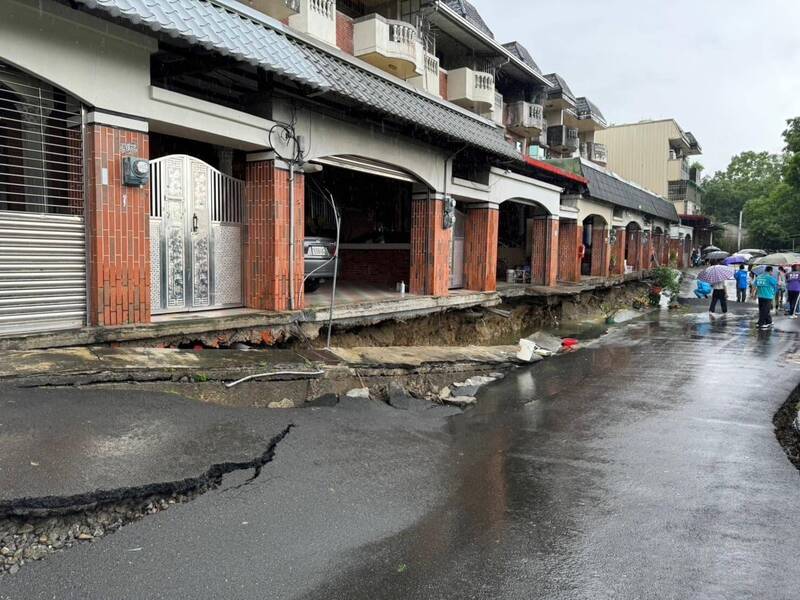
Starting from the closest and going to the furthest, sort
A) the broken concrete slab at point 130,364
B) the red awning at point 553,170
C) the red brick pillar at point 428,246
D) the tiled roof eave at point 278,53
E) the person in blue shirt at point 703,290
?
the broken concrete slab at point 130,364, the tiled roof eave at point 278,53, the red brick pillar at point 428,246, the red awning at point 553,170, the person in blue shirt at point 703,290

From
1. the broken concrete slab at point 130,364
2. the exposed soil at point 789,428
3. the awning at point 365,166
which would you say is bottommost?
the exposed soil at point 789,428

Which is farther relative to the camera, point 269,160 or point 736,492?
point 269,160

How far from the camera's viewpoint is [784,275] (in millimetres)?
20953

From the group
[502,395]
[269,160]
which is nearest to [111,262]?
[269,160]

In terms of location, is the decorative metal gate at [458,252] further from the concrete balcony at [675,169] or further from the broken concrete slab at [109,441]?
the concrete balcony at [675,169]

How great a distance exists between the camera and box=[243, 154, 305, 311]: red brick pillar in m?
8.30

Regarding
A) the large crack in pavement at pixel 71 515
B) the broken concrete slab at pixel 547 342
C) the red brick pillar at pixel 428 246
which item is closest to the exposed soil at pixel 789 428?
the broken concrete slab at pixel 547 342

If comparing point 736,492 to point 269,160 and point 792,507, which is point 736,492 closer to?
point 792,507

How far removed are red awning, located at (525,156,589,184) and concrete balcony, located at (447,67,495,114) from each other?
320 centimetres

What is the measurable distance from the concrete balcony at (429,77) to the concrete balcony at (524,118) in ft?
21.9

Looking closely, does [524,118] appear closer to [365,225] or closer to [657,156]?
[365,225]

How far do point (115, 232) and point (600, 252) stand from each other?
72.9 feet

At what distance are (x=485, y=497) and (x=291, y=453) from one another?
164 cm

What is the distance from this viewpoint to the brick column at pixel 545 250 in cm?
1862
